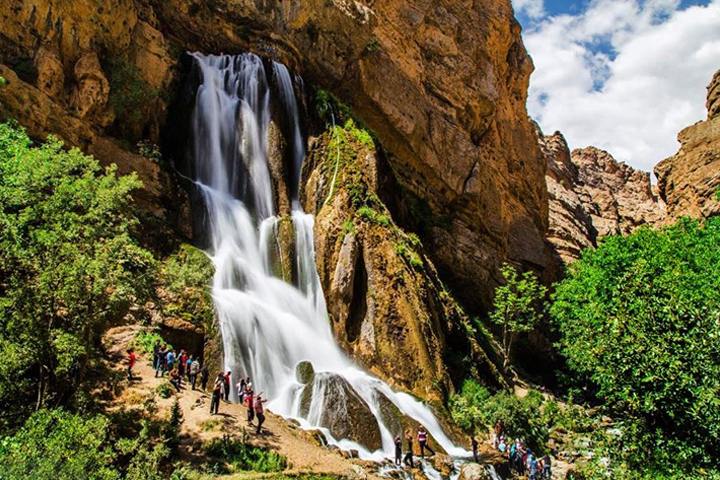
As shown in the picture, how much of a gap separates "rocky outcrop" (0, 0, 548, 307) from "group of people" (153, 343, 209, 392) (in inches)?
560

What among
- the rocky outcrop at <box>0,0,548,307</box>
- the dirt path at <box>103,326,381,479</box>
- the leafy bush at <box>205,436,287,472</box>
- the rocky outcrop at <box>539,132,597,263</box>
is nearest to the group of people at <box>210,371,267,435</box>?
the dirt path at <box>103,326,381,479</box>

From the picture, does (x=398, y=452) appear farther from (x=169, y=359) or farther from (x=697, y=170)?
(x=697, y=170)

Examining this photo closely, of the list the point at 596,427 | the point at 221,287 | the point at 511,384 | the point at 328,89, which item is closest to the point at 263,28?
the point at 328,89

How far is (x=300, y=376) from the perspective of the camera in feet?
72.3

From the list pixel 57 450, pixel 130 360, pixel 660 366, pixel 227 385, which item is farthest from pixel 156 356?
pixel 660 366

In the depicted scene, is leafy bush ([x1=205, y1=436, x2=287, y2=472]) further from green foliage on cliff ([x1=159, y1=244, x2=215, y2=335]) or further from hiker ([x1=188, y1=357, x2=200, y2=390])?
green foliage on cliff ([x1=159, y1=244, x2=215, y2=335])

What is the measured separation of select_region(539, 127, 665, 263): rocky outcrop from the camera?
219ft

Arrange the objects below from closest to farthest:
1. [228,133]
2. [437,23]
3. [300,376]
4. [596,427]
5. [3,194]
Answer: [596,427] < [3,194] < [300,376] < [228,133] < [437,23]

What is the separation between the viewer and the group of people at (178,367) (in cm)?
1900

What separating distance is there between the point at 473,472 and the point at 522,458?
5.23m

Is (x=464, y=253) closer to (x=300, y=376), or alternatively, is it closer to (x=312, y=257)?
(x=312, y=257)

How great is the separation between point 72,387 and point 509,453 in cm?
1802

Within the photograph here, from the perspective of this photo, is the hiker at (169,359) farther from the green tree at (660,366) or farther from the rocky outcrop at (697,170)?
the rocky outcrop at (697,170)

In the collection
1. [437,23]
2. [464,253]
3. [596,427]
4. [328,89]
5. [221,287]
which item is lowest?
[596,427]
